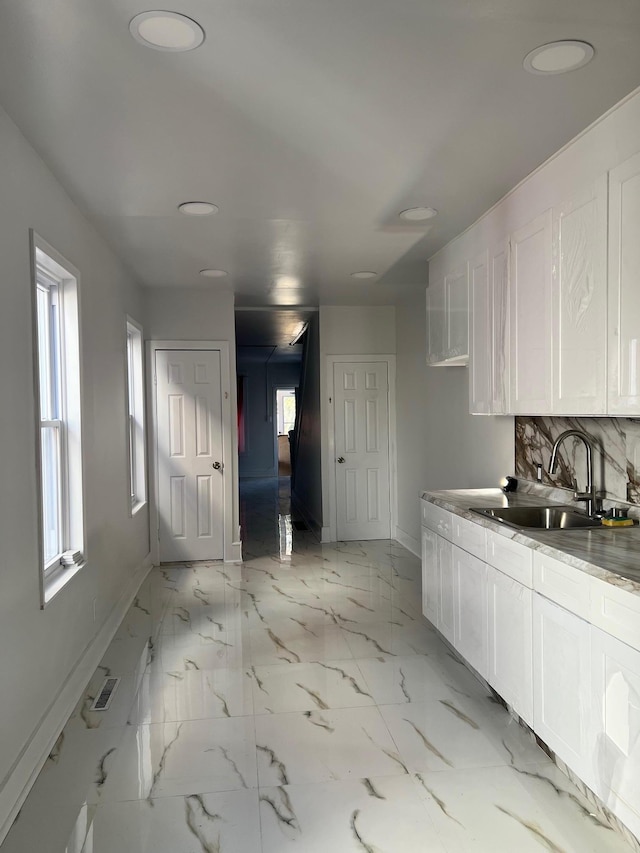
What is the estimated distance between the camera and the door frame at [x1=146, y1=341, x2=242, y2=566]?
5594mm

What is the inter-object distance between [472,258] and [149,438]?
330 centimetres

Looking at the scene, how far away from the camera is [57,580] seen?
2871 millimetres

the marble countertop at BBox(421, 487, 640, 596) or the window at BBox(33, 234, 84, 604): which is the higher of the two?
the window at BBox(33, 234, 84, 604)

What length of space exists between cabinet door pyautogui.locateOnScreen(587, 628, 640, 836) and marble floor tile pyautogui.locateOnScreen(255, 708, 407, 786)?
2.55 feet

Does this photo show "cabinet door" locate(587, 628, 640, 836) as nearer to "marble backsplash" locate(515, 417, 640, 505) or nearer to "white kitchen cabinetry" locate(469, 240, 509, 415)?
"marble backsplash" locate(515, 417, 640, 505)

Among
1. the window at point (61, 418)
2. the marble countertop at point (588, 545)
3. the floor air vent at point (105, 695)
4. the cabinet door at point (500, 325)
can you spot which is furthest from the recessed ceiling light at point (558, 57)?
the floor air vent at point (105, 695)

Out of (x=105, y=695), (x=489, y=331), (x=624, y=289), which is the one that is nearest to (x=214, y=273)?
(x=489, y=331)

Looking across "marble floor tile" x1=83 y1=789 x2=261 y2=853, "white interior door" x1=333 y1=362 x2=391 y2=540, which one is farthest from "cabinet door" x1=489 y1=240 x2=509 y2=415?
"white interior door" x1=333 y1=362 x2=391 y2=540

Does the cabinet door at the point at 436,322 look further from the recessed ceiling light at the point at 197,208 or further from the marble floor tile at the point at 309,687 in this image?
the marble floor tile at the point at 309,687

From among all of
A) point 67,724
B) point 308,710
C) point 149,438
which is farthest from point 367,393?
point 67,724

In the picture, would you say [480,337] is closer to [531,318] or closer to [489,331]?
[489,331]

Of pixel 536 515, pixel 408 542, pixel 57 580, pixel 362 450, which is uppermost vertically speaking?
pixel 362 450

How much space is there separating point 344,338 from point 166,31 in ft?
15.4

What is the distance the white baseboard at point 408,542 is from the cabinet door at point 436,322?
2140 mm
